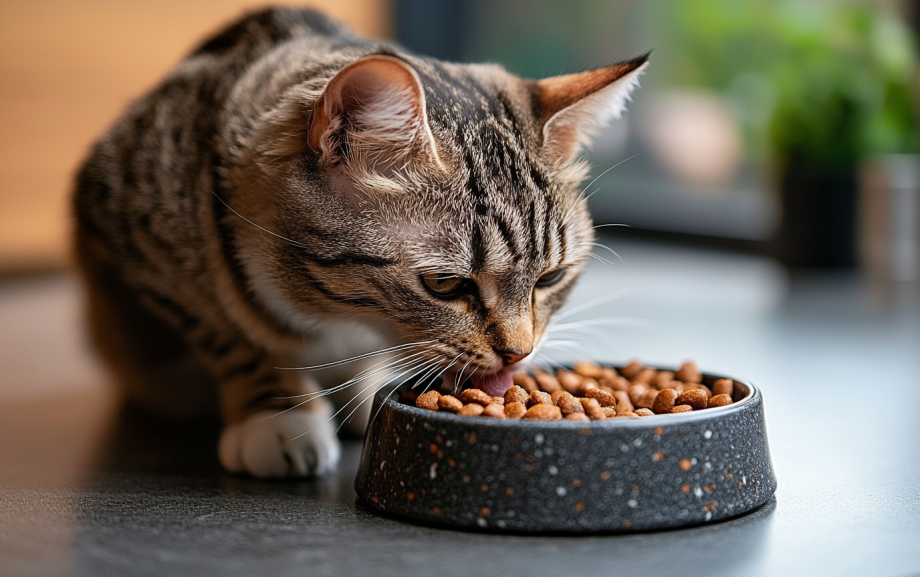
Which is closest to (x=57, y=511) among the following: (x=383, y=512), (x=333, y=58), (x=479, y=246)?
(x=383, y=512)

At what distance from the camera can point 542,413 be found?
3.01ft

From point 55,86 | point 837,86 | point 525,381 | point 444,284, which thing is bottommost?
point 525,381

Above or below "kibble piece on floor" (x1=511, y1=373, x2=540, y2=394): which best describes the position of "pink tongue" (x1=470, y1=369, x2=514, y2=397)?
above

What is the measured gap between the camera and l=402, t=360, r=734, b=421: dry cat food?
3.08ft

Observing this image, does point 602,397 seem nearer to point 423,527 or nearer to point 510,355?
point 510,355

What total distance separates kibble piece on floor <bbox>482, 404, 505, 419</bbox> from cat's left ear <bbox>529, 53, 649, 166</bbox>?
36 cm

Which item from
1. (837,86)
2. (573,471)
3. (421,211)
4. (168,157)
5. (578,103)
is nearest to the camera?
(573,471)

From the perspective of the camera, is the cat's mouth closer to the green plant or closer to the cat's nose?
the cat's nose

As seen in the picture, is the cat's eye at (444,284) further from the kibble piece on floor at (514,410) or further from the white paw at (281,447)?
the white paw at (281,447)

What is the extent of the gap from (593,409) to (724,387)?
190mm

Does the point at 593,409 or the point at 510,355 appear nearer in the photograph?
the point at 593,409

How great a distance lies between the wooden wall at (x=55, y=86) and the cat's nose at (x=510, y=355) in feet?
7.53

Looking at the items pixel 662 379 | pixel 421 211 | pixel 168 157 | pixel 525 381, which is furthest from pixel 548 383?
pixel 168 157

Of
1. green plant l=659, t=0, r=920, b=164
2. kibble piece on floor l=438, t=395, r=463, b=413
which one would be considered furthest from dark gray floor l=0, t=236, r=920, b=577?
green plant l=659, t=0, r=920, b=164
